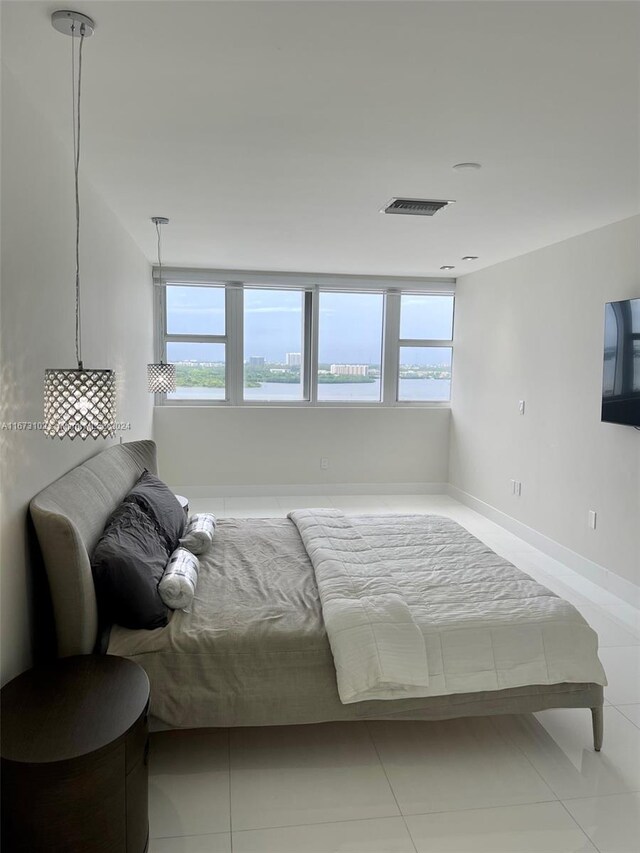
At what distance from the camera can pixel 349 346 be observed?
665cm

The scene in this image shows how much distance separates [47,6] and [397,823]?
2.69 metres

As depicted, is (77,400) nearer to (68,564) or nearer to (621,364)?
(68,564)

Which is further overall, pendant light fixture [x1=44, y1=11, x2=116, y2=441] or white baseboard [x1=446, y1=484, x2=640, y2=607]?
white baseboard [x1=446, y1=484, x2=640, y2=607]

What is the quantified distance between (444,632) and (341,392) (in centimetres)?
452

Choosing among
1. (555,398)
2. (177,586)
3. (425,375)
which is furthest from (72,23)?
(425,375)

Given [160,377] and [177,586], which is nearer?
[177,586]

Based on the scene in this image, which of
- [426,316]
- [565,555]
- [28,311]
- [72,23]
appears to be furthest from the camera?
[426,316]

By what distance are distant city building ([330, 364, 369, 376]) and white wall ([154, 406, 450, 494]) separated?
16.4 inches

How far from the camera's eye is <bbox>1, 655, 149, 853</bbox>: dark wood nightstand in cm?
153

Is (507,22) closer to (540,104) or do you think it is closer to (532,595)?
(540,104)

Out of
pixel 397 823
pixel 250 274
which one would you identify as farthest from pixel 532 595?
pixel 250 274

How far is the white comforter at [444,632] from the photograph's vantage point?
7.25 feet

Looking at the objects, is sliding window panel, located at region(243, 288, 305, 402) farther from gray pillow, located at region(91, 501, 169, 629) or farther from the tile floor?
the tile floor

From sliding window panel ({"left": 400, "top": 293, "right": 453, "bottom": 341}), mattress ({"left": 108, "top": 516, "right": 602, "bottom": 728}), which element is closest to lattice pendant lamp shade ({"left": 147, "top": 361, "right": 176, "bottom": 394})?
mattress ({"left": 108, "top": 516, "right": 602, "bottom": 728})
